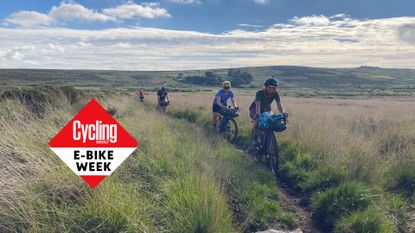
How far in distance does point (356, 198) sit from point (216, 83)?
101639 mm

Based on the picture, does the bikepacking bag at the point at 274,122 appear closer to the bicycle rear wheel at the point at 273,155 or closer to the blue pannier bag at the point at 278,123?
the blue pannier bag at the point at 278,123

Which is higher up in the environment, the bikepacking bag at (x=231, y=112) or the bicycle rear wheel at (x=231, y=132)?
the bikepacking bag at (x=231, y=112)

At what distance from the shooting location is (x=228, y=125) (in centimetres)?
1261

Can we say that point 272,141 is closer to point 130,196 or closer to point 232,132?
point 232,132

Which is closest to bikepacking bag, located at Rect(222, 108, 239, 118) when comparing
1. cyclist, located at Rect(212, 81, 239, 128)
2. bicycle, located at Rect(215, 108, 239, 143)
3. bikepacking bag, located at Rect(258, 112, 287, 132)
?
bicycle, located at Rect(215, 108, 239, 143)

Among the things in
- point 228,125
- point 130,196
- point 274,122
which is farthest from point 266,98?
point 130,196

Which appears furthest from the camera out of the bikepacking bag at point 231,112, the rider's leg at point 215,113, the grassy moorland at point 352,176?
the rider's leg at point 215,113

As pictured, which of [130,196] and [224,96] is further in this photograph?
[224,96]

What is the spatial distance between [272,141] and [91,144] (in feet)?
16.2

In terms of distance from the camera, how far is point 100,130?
459 cm

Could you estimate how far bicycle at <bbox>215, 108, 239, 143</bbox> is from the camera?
1225 centimetres

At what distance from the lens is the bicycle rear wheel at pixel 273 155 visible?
8273mm

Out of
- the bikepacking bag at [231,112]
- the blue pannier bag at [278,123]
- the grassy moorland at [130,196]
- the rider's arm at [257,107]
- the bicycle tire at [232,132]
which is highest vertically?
the rider's arm at [257,107]

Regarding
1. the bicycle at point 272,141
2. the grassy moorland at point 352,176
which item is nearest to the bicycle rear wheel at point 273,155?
the bicycle at point 272,141
